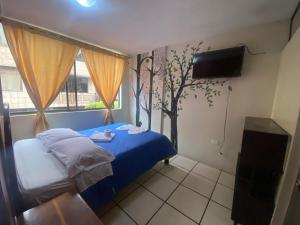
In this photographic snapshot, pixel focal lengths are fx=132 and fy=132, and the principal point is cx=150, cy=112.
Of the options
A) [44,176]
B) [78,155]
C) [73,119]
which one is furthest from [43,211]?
[73,119]

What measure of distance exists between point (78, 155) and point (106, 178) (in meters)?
0.39

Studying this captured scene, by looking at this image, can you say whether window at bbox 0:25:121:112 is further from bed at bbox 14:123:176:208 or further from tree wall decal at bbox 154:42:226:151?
tree wall decal at bbox 154:42:226:151

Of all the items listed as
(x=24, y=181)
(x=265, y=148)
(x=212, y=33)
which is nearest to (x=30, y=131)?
(x=24, y=181)

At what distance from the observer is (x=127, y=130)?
2494 mm

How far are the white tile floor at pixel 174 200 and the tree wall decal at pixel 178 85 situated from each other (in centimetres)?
80

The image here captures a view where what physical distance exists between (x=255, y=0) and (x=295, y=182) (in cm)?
176

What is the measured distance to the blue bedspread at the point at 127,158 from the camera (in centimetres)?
136

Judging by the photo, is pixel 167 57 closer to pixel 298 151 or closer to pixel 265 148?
pixel 265 148

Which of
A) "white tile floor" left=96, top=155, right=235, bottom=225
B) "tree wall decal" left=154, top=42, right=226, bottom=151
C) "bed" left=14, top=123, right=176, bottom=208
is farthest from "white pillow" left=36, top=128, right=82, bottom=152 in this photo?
"tree wall decal" left=154, top=42, right=226, bottom=151

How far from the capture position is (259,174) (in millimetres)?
1216

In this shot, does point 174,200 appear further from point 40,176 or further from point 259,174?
point 40,176

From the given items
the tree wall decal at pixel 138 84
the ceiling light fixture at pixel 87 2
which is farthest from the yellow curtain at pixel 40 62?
the tree wall decal at pixel 138 84

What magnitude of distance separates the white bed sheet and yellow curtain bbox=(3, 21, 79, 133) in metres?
0.99

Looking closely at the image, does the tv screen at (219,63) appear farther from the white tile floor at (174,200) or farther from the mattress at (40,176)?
the mattress at (40,176)
